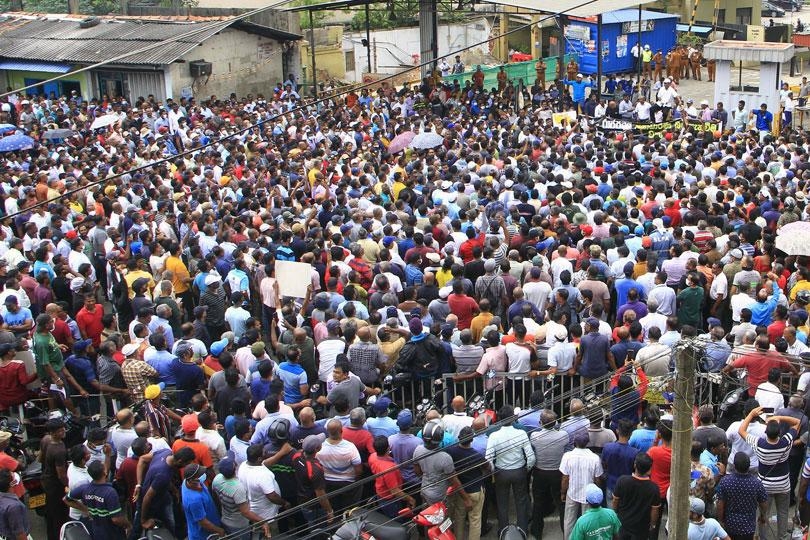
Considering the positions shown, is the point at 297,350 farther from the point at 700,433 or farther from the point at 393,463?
the point at 700,433

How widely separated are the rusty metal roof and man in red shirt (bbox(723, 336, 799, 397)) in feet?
68.4

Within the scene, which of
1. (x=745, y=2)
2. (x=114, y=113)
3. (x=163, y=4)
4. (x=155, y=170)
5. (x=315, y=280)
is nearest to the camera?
(x=315, y=280)

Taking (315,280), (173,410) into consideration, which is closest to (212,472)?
(173,410)

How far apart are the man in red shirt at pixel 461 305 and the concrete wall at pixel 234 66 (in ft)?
61.5

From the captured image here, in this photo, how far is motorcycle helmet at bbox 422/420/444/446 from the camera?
8.75m

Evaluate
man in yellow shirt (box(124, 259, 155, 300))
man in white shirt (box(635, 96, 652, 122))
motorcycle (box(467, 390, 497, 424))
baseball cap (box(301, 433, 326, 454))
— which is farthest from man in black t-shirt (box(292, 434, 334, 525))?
man in white shirt (box(635, 96, 652, 122))

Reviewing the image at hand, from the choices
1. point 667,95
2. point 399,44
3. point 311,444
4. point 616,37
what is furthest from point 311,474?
point 399,44

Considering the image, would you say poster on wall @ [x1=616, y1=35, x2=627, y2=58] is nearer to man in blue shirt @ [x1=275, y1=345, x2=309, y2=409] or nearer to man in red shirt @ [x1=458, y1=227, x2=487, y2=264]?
man in red shirt @ [x1=458, y1=227, x2=487, y2=264]

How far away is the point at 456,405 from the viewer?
30.3 feet

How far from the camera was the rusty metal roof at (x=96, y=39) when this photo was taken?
28047 millimetres

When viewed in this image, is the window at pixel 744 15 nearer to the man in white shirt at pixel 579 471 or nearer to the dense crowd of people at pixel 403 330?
the dense crowd of people at pixel 403 330

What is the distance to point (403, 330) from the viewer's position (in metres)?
10.9

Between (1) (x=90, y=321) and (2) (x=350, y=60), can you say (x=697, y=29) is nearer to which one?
(2) (x=350, y=60)

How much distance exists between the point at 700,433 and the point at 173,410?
5.00m
